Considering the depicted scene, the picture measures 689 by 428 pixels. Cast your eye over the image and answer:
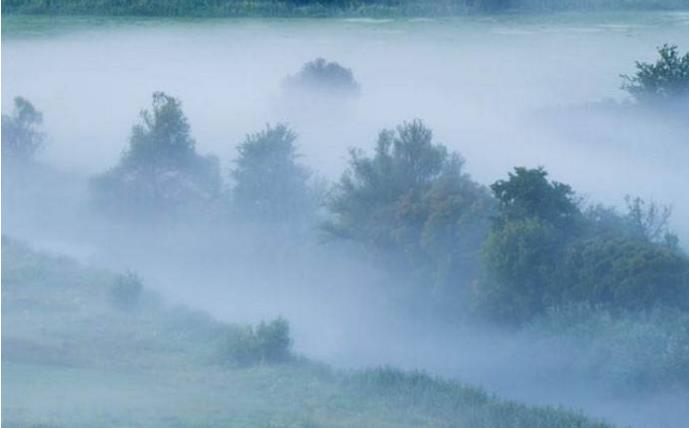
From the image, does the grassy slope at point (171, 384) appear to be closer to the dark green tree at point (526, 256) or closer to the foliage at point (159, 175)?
the dark green tree at point (526, 256)

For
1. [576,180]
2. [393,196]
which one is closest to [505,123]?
[576,180]

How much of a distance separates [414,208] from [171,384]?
8.11 m

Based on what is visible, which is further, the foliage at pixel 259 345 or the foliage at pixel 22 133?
the foliage at pixel 22 133

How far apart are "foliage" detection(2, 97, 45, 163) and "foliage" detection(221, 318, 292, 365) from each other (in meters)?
12.2

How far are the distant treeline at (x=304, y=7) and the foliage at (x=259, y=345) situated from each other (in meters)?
13.5

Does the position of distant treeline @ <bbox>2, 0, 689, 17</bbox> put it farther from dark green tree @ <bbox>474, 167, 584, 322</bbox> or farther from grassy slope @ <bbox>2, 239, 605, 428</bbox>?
grassy slope @ <bbox>2, 239, 605, 428</bbox>

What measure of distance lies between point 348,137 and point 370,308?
32.9 feet

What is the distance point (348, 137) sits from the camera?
29516 millimetres

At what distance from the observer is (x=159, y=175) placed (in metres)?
24.8

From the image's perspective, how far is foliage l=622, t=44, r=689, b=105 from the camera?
26812mm

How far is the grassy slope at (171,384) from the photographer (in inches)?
461

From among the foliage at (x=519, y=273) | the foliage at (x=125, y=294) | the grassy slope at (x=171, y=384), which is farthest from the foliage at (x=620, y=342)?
the foliage at (x=125, y=294)

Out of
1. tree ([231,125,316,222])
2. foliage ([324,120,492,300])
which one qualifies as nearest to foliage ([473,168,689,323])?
foliage ([324,120,492,300])

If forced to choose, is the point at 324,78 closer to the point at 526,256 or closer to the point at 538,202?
the point at 538,202
